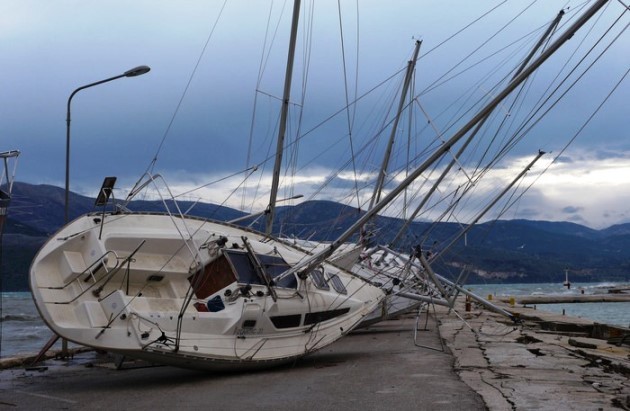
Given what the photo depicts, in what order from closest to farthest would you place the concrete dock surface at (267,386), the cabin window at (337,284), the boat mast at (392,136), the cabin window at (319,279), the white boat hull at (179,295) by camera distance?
the concrete dock surface at (267,386)
the white boat hull at (179,295)
the cabin window at (319,279)
the cabin window at (337,284)
the boat mast at (392,136)

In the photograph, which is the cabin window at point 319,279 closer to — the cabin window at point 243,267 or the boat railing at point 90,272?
the cabin window at point 243,267

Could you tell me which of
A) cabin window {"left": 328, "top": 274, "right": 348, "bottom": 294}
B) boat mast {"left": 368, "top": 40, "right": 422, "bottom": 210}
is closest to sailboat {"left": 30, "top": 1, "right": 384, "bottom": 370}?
cabin window {"left": 328, "top": 274, "right": 348, "bottom": 294}

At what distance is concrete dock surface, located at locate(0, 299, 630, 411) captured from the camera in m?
12.6

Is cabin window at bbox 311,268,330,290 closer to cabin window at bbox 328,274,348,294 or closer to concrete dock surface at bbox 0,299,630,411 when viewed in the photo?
cabin window at bbox 328,274,348,294

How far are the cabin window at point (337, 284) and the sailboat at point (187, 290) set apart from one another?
411 millimetres

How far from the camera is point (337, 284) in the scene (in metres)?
20.4

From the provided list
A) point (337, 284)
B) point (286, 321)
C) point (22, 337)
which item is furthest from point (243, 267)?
point (22, 337)

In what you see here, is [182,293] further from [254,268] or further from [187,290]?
[254,268]


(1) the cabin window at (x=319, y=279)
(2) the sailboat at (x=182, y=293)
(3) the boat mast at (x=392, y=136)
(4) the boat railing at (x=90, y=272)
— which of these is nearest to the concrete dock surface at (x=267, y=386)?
(2) the sailboat at (x=182, y=293)

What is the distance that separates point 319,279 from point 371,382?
4816 millimetres

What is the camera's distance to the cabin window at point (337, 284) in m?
20.2

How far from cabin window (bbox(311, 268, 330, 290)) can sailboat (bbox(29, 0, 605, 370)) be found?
32 mm

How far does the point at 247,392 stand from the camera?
1411cm

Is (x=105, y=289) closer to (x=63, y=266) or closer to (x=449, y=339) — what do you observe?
(x=63, y=266)
